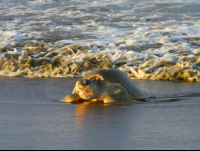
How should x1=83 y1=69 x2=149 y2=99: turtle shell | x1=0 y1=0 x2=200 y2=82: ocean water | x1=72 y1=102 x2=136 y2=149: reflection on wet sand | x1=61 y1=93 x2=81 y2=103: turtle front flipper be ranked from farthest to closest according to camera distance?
x1=0 y1=0 x2=200 y2=82: ocean water → x1=83 y1=69 x2=149 y2=99: turtle shell → x1=61 y1=93 x2=81 y2=103: turtle front flipper → x1=72 y1=102 x2=136 y2=149: reflection on wet sand

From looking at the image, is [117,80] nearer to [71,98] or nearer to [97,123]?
[71,98]

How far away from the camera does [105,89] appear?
4.66 m

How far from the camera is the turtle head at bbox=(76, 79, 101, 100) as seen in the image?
444cm

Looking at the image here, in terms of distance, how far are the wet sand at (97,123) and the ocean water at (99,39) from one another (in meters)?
2.62

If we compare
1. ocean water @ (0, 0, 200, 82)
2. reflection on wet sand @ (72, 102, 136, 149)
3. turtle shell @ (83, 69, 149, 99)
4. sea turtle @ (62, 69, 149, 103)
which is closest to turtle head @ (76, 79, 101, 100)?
sea turtle @ (62, 69, 149, 103)

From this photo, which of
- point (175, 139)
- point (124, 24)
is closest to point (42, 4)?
point (124, 24)

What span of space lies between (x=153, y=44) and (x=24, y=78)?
4.68 metres

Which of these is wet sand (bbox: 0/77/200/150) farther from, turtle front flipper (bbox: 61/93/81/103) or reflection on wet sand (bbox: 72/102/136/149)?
turtle front flipper (bbox: 61/93/81/103)

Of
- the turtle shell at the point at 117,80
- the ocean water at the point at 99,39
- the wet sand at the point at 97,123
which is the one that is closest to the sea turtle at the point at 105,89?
the turtle shell at the point at 117,80

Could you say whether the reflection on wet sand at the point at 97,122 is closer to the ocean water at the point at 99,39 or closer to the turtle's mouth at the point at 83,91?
the turtle's mouth at the point at 83,91

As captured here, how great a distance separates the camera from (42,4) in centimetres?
1698

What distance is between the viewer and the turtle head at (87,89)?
4441 millimetres

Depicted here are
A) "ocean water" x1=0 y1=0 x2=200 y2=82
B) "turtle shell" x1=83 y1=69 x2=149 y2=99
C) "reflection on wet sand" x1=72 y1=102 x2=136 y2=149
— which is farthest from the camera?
"ocean water" x1=0 y1=0 x2=200 y2=82

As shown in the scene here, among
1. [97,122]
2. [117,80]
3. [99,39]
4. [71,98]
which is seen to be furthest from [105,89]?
[99,39]
